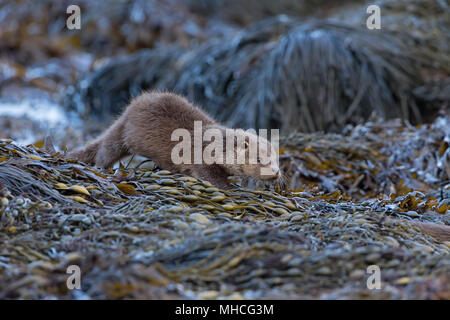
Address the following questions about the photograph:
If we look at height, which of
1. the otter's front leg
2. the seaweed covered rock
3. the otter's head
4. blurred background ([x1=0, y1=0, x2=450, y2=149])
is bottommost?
the seaweed covered rock

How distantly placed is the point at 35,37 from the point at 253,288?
13.3 metres

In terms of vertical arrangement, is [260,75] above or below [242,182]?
above

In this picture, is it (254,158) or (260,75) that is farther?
(260,75)

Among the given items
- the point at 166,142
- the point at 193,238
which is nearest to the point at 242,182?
the point at 166,142

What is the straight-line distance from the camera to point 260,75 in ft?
30.8

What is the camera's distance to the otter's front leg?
16.0 ft

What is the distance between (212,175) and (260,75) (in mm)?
4827

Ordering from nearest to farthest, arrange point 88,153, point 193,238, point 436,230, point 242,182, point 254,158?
point 193,238 → point 436,230 → point 254,158 → point 242,182 → point 88,153

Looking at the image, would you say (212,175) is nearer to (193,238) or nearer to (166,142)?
(166,142)

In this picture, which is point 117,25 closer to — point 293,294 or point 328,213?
point 328,213

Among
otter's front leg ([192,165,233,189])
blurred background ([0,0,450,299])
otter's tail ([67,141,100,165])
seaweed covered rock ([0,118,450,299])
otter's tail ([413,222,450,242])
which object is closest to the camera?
seaweed covered rock ([0,118,450,299])

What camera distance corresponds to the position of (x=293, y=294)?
2904mm

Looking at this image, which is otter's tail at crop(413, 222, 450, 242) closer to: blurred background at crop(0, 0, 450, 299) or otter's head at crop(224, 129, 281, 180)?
blurred background at crop(0, 0, 450, 299)

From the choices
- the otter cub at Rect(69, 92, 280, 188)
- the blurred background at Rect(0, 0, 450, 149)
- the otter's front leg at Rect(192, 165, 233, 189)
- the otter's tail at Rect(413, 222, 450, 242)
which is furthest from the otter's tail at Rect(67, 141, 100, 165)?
the otter's tail at Rect(413, 222, 450, 242)
